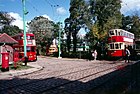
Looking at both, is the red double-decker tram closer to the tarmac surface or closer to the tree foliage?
the tarmac surface

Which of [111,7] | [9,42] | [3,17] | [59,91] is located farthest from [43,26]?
[59,91]

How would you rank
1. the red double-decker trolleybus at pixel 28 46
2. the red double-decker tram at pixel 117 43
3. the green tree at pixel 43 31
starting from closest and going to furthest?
the red double-decker tram at pixel 117 43, the red double-decker trolleybus at pixel 28 46, the green tree at pixel 43 31

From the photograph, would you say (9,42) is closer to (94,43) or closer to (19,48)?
(19,48)

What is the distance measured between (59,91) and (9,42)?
18859 millimetres

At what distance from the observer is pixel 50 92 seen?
11.3 meters

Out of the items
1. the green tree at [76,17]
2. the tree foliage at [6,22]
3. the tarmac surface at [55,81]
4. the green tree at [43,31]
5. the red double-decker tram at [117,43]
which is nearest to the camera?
the tarmac surface at [55,81]

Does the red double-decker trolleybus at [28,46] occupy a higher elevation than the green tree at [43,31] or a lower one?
Answer: lower

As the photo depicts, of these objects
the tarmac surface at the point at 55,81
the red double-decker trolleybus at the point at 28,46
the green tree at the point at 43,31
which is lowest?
the tarmac surface at the point at 55,81

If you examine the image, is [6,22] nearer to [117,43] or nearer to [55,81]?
[117,43]

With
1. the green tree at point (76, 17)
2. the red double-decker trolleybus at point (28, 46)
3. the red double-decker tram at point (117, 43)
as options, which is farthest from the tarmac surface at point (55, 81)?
the green tree at point (76, 17)

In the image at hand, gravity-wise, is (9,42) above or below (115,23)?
below

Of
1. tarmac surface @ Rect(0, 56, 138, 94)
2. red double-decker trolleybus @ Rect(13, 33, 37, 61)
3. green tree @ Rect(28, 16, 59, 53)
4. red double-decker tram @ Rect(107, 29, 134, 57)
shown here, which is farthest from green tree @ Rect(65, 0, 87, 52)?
tarmac surface @ Rect(0, 56, 138, 94)

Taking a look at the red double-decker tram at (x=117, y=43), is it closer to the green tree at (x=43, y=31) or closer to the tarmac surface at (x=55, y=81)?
the tarmac surface at (x=55, y=81)

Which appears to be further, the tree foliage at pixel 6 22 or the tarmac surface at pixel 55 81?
the tree foliage at pixel 6 22
